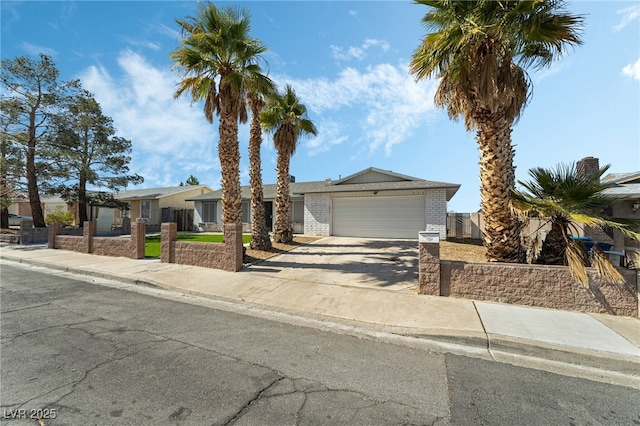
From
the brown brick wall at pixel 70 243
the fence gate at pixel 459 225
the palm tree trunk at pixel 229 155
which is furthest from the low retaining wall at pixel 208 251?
the fence gate at pixel 459 225

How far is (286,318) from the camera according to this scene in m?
5.66

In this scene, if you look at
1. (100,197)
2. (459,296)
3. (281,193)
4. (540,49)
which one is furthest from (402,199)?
(100,197)

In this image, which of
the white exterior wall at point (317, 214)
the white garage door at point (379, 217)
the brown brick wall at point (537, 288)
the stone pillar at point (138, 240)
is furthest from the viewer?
the white exterior wall at point (317, 214)

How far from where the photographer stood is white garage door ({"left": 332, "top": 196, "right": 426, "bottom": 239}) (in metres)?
17.6

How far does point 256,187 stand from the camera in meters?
12.5

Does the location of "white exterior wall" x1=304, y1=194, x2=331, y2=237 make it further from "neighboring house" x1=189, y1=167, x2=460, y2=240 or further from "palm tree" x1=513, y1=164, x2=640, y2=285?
"palm tree" x1=513, y1=164, x2=640, y2=285

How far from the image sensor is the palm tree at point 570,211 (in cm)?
565

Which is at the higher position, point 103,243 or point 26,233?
point 26,233

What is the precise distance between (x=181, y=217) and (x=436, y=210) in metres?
22.9

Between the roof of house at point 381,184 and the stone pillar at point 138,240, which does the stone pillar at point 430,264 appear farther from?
the stone pillar at point 138,240

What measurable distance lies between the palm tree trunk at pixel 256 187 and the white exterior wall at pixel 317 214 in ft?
24.2

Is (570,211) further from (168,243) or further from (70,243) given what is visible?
(70,243)

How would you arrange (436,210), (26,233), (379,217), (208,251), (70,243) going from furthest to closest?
(379,217) → (26,233) → (436,210) → (70,243) → (208,251)

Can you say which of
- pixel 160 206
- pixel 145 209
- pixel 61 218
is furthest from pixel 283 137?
pixel 61 218
